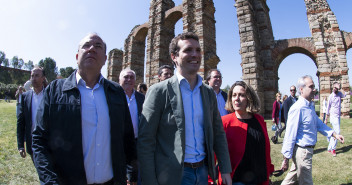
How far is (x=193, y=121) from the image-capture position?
5.74 feet

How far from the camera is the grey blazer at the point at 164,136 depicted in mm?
1536

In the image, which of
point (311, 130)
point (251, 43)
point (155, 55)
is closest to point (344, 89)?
point (251, 43)

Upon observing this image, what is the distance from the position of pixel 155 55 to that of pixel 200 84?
43.4 ft

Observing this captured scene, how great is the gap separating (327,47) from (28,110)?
49.8ft

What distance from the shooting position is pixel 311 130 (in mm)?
2867

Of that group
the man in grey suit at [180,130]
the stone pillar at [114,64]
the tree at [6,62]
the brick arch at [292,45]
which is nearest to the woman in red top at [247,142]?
the man in grey suit at [180,130]

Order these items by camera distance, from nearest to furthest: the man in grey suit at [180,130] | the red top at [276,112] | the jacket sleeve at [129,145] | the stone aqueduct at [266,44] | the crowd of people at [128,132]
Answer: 1. the crowd of people at [128,132]
2. the man in grey suit at [180,130]
3. the jacket sleeve at [129,145]
4. the red top at [276,112]
5. the stone aqueduct at [266,44]

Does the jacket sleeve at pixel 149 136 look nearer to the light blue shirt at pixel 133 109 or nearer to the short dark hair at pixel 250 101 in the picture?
the short dark hair at pixel 250 101

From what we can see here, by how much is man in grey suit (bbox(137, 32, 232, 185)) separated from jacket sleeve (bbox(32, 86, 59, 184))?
0.64 m

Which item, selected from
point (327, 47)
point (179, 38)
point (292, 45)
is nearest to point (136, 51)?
point (292, 45)

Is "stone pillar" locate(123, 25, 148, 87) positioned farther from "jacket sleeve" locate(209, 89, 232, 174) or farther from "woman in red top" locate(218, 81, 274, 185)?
"jacket sleeve" locate(209, 89, 232, 174)

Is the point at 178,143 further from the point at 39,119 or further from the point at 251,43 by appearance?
the point at 251,43

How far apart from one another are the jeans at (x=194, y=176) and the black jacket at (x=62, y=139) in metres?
0.53

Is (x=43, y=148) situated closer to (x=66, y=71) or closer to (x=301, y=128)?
(x=301, y=128)
